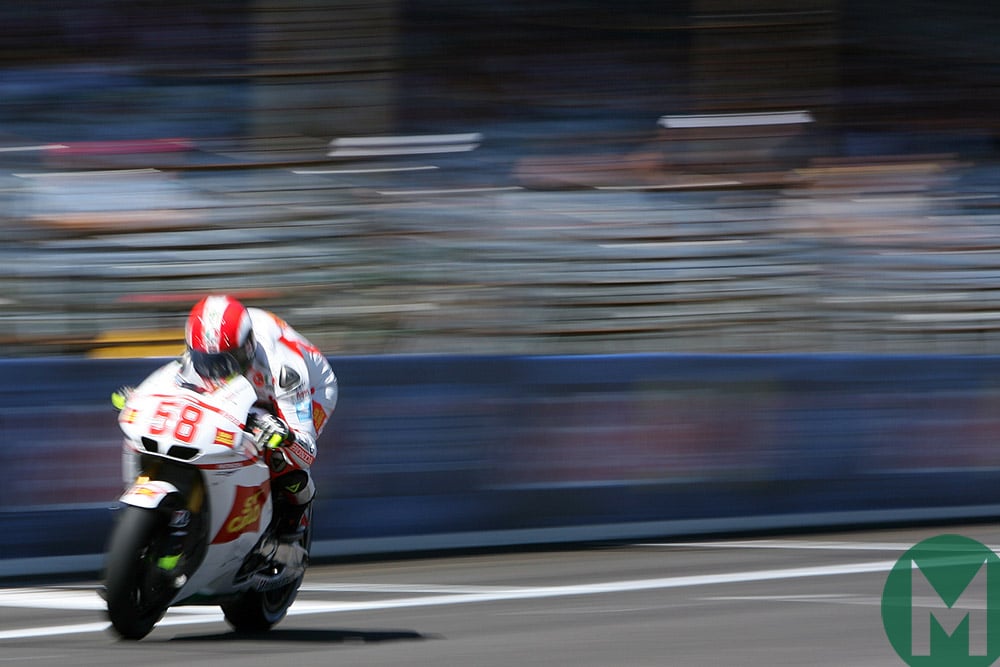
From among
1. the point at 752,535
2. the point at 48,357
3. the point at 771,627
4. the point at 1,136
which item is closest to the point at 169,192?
the point at 1,136

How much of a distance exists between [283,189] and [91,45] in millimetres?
3720

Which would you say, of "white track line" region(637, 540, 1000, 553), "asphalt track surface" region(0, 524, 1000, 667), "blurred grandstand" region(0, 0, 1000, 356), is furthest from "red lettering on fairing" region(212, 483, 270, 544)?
"white track line" region(637, 540, 1000, 553)

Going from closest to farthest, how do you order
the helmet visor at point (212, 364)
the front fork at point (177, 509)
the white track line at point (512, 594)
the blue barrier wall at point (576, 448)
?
the front fork at point (177, 509) → the helmet visor at point (212, 364) → the white track line at point (512, 594) → the blue barrier wall at point (576, 448)

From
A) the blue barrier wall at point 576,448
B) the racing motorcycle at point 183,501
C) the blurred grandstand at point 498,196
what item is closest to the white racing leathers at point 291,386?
the racing motorcycle at point 183,501

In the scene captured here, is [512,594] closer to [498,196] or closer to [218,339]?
[218,339]

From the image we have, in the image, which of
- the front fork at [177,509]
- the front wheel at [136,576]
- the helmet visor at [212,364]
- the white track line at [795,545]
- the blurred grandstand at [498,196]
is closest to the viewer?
the front wheel at [136,576]

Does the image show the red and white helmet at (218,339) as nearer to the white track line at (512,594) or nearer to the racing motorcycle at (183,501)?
the racing motorcycle at (183,501)

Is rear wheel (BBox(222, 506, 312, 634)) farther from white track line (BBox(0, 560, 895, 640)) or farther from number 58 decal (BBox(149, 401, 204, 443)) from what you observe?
number 58 decal (BBox(149, 401, 204, 443))

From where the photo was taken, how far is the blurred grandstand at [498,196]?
11695 millimetres

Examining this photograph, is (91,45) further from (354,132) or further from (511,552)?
(511,552)

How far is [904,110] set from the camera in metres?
18.6

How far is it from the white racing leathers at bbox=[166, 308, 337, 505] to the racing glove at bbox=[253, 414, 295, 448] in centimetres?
8

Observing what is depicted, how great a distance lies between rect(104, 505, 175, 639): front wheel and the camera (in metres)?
6.41

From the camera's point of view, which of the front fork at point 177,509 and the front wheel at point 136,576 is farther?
the front fork at point 177,509
